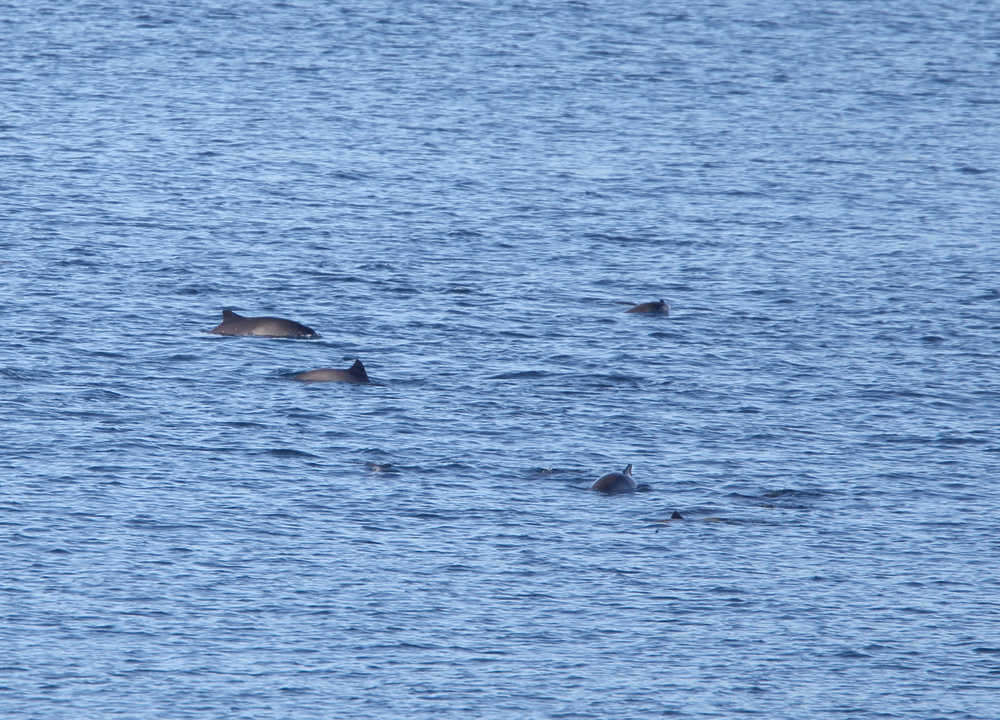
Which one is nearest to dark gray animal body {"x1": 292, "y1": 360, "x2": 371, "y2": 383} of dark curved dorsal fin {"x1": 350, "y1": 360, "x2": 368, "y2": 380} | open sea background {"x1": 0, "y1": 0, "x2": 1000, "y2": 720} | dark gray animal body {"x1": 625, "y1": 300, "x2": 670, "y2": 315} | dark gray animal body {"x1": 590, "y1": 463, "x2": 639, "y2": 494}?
dark curved dorsal fin {"x1": 350, "y1": 360, "x2": 368, "y2": 380}

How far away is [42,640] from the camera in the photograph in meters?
26.5

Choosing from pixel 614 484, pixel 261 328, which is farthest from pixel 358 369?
pixel 614 484

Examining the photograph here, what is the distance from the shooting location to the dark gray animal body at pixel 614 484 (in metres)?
33.2

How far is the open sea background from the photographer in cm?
2684

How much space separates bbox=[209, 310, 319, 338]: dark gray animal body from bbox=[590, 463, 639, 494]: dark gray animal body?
11.7 m

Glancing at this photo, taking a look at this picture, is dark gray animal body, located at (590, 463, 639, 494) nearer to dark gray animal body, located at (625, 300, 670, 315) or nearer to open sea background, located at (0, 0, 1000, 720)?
open sea background, located at (0, 0, 1000, 720)

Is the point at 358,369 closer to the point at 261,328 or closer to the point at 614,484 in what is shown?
the point at 261,328

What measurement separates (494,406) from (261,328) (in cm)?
741

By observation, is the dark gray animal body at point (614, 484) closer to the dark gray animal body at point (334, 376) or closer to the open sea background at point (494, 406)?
the open sea background at point (494, 406)

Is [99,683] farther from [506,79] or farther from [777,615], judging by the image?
[506,79]

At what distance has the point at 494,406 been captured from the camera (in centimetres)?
3828

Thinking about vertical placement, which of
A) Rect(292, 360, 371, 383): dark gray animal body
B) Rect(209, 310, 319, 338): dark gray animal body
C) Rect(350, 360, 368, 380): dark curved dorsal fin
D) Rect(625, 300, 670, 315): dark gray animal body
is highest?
Rect(350, 360, 368, 380): dark curved dorsal fin

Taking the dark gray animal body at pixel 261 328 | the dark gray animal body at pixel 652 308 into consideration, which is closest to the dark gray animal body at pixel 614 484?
the dark gray animal body at pixel 261 328

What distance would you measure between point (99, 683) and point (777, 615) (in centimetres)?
1082
